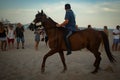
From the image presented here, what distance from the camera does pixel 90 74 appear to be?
25.8 ft

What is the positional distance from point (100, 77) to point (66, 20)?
2605 mm

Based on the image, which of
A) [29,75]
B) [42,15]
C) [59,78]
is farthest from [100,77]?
[42,15]

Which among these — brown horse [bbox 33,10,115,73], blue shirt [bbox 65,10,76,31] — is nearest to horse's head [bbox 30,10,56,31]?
brown horse [bbox 33,10,115,73]

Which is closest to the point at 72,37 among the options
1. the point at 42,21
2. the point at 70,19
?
the point at 70,19

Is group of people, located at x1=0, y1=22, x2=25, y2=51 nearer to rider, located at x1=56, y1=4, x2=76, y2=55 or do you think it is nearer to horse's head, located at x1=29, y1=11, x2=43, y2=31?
horse's head, located at x1=29, y1=11, x2=43, y2=31

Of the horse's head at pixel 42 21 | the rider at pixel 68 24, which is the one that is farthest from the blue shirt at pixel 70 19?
the horse's head at pixel 42 21

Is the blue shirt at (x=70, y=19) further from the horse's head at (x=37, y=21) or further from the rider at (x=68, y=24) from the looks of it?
the horse's head at (x=37, y=21)

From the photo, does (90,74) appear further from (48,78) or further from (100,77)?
(48,78)

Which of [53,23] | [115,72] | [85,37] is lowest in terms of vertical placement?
[115,72]

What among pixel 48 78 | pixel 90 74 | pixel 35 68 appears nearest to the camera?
pixel 48 78

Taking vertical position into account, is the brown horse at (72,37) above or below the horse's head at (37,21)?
below

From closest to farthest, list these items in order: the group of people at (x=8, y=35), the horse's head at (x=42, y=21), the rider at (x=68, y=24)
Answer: the rider at (x=68, y=24) → the horse's head at (x=42, y=21) → the group of people at (x=8, y=35)

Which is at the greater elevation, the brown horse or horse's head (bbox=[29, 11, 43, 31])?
horse's head (bbox=[29, 11, 43, 31])

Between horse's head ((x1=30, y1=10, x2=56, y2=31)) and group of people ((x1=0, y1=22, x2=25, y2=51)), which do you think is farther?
group of people ((x1=0, y1=22, x2=25, y2=51))
